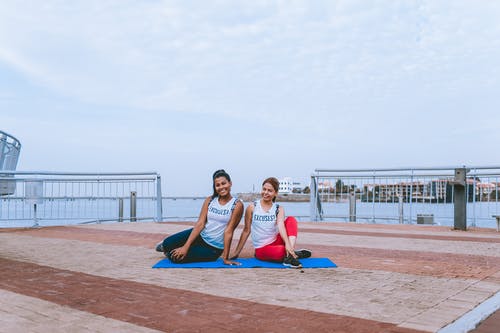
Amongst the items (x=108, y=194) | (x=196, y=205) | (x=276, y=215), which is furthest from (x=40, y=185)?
(x=276, y=215)

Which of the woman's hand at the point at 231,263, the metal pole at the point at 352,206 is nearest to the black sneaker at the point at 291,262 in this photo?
the woman's hand at the point at 231,263

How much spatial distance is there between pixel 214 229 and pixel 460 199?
8.23 meters

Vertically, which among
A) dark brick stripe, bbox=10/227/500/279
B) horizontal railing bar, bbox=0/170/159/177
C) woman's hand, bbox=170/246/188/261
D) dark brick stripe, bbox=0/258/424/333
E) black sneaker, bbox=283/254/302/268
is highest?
horizontal railing bar, bbox=0/170/159/177

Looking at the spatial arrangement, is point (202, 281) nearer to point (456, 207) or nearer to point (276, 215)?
point (276, 215)

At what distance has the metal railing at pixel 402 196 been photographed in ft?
43.5

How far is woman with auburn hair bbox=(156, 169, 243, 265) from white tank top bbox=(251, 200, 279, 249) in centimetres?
25

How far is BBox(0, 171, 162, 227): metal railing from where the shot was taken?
44.6ft

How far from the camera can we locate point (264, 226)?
22.1 ft

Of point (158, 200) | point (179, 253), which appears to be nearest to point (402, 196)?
point (158, 200)

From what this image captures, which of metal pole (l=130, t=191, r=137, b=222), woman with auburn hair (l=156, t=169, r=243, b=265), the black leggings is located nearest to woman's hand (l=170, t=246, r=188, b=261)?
woman with auburn hair (l=156, t=169, r=243, b=265)

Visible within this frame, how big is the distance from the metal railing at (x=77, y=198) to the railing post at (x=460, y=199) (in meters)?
8.59

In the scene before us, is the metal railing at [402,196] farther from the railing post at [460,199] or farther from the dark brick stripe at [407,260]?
the dark brick stripe at [407,260]

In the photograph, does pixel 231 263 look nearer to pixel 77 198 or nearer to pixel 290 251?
pixel 290 251

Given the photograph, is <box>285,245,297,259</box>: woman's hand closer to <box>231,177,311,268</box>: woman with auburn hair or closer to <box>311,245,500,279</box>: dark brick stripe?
<box>231,177,311,268</box>: woman with auburn hair
